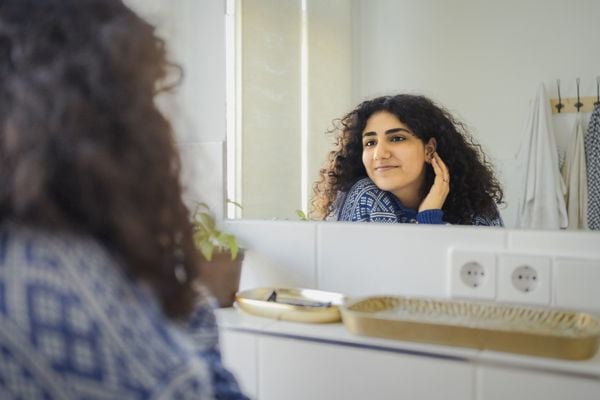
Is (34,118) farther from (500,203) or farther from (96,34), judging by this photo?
(500,203)

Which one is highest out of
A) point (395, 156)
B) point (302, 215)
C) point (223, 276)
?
point (395, 156)

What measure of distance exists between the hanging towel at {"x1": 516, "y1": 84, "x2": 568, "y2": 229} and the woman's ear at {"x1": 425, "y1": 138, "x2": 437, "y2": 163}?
148 mm

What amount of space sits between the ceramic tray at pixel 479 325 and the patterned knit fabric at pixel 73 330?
0.45 metres

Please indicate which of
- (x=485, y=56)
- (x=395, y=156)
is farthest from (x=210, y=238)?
(x=485, y=56)

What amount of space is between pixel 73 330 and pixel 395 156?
0.74m

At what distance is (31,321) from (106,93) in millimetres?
188

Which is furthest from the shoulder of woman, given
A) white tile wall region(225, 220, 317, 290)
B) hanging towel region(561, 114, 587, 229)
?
hanging towel region(561, 114, 587, 229)

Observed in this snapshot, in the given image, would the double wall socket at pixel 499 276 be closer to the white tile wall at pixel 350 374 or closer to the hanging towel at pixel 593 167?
the hanging towel at pixel 593 167

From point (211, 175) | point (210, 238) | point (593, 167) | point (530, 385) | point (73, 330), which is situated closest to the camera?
point (73, 330)

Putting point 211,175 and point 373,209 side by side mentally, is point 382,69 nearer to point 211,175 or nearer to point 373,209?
point 373,209

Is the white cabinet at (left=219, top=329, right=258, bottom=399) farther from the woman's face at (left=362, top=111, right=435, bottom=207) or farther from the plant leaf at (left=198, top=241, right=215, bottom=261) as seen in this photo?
the woman's face at (left=362, top=111, right=435, bottom=207)

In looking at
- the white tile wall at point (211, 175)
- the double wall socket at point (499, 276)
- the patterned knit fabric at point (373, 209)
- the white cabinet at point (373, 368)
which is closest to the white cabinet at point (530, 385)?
the white cabinet at point (373, 368)

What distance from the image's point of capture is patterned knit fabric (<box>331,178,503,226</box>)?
3.36 feet

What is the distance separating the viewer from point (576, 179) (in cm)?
90
